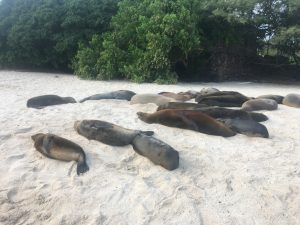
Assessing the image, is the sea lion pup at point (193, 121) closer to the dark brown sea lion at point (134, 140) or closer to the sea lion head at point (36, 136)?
the dark brown sea lion at point (134, 140)

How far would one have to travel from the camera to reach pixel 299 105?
8.48 metres

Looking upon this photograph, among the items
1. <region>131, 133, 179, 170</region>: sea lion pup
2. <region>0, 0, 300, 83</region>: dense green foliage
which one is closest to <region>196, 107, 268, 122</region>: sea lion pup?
<region>131, 133, 179, 170</region>: sea lion pup

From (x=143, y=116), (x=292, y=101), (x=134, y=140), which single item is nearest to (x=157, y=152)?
(x=134, y=140)

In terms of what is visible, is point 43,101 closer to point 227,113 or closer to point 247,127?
point 227,113

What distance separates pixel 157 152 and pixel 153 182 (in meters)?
0.51

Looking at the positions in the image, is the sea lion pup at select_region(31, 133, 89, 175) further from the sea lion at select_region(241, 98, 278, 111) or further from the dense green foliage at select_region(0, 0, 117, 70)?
the dense green foliage at select_region(0, 0, 117, 70)

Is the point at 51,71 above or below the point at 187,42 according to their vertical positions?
below

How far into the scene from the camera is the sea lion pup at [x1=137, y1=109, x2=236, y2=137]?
A: 6.11 metres

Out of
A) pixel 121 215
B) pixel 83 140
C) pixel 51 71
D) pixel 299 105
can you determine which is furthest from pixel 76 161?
pixel 51 71

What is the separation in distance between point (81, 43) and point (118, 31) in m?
1.55

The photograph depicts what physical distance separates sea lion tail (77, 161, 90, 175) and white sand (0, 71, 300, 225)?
0.20 feet

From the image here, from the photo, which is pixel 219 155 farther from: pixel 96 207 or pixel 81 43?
pixel 81 43

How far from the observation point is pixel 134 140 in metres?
5.34

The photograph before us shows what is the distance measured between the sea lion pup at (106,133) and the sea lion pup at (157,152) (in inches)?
8.0
